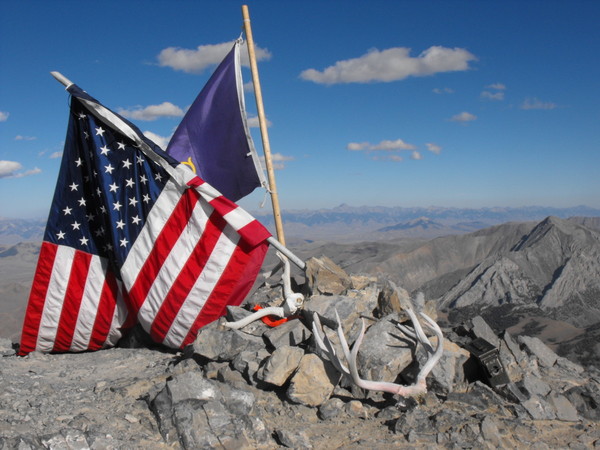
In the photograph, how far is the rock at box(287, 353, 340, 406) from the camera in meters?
7.27

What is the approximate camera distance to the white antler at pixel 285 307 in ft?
29.2

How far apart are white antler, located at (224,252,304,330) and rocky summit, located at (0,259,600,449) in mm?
232

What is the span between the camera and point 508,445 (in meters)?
6.42

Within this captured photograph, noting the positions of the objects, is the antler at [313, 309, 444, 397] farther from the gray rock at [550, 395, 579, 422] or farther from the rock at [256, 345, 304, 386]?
the gray rock at [550, 395, 579, 422]

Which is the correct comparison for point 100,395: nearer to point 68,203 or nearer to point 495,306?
point 68,203

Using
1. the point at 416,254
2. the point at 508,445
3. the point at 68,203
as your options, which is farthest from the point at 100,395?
the point at 416,254

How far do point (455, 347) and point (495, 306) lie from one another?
319 feet

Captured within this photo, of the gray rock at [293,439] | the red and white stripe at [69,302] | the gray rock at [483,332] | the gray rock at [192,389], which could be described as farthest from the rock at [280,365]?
the red and white stripe at [69,302]

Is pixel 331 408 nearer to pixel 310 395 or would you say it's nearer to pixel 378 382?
pixel 310 395

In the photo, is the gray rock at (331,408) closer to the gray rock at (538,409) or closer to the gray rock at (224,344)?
the gray rock at (224,344)

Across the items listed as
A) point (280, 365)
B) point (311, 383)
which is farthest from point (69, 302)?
point (311, 383)

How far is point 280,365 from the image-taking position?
753 cm

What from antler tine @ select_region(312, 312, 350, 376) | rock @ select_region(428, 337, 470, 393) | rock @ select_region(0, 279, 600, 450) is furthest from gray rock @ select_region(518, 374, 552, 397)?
antler tine @ select_region(312, 312, 350, 376)

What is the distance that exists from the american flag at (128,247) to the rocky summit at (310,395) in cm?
76
